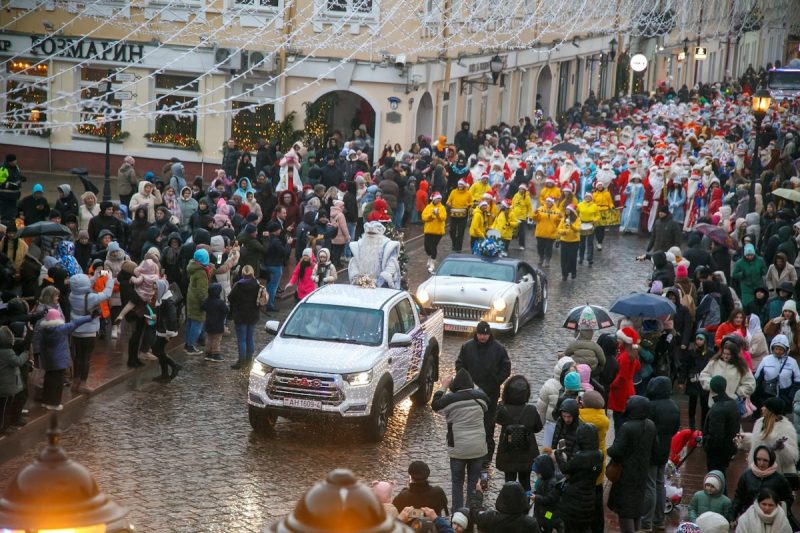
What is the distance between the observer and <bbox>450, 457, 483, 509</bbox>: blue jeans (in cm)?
1361

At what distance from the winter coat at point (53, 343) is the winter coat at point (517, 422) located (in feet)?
18.3

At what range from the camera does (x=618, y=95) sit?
66188 millimetres

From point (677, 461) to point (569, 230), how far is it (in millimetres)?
11811

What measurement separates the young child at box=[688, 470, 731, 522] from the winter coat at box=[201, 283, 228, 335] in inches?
344

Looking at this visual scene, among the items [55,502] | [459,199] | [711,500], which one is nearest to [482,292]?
[459,199]

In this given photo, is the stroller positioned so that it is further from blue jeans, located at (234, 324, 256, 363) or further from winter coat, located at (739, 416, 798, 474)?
blue jeans, located at (234, 324, 256, 363)

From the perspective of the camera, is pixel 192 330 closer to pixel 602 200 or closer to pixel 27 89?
pixel 602 200

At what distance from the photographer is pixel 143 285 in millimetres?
18922

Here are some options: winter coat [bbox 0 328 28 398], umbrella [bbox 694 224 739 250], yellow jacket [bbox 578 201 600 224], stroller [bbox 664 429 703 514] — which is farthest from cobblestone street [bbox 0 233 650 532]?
yellow jacket [bbox 578 201 600 224]

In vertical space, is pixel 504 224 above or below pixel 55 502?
below

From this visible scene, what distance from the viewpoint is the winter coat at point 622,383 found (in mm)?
16234

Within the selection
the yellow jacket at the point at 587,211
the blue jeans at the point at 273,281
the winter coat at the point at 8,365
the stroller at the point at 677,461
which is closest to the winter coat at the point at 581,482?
the stroller at the point at 677,461

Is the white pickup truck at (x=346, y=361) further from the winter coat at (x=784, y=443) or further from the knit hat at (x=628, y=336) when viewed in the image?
the winter coat at (x=784, y=443)

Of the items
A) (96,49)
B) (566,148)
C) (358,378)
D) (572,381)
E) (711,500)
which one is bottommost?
(711,500)
